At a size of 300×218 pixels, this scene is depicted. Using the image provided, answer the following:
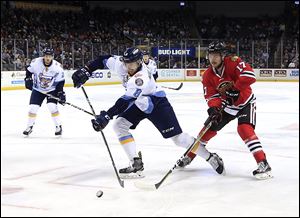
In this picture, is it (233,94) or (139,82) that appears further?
(233,94)

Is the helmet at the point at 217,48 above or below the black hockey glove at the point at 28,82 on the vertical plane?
above

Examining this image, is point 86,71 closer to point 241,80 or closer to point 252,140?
point 241,80

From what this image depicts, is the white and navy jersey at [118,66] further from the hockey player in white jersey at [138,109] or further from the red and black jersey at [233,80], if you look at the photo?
the red and black jersey at [233,80]

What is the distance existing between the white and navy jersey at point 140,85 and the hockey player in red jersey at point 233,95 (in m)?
0.40

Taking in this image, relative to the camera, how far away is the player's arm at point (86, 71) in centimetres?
406

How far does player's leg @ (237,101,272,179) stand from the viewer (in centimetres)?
382

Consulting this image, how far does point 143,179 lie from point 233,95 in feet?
2.90

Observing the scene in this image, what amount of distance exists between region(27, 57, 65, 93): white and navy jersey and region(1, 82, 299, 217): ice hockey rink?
22.2 inches

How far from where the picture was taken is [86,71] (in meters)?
4.12

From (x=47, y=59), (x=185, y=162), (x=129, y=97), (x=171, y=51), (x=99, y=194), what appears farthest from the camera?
(x=171, y=51)

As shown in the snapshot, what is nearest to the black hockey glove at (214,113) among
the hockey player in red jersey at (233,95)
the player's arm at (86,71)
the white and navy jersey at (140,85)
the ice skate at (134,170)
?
the hockey player in red jersey at (233,95)

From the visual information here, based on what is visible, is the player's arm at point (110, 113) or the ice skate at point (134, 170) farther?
the ice skate at point (134, 170)

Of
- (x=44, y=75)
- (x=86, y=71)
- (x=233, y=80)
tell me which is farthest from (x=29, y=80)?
(x=233, y=80)

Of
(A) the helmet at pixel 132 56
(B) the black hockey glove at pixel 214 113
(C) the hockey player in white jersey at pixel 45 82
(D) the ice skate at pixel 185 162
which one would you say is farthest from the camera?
(C) the hockey player in white jersey at pixel 45 82
